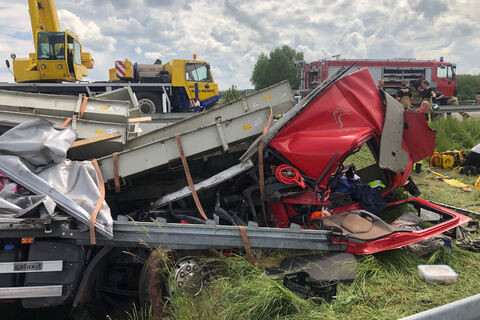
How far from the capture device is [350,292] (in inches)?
108

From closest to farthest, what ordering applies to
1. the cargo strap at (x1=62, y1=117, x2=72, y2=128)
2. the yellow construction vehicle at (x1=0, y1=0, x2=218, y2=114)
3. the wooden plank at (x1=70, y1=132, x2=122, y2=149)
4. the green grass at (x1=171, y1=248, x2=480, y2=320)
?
the green grass at (x1=171, y1=248, x2=480, y2=320) → the wooden plank at (x1=70, y1=132, x2=122, y2=149) → the cargo strap at (x1=62, y1=117, x2=72, y2=128) → the yellow construction vehicle at (x1=0, y1=0, x2=218, y2=114)

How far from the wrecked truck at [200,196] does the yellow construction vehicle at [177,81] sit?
11.2 meters

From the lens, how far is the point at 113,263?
312 centimetres

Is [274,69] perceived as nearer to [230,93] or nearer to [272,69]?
[272,69]

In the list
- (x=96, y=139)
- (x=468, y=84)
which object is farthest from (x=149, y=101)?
(x=468, y=84)

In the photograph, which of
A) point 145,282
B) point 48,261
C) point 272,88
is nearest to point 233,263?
point 145,282

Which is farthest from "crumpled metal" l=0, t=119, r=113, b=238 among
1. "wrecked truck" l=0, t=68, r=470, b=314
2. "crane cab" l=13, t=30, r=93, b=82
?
"crane cab" l=13, t=30, r=93, b=82

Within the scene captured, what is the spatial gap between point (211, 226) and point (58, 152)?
143 centimetres

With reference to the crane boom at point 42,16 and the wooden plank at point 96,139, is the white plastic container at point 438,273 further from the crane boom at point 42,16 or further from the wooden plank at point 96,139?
the crane boom at point 42,16

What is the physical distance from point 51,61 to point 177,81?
189 inches

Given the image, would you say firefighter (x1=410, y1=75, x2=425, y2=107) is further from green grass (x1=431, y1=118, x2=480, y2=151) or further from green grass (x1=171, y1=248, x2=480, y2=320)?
green grass (x1=171, y1=248, x2=480, y2=320)

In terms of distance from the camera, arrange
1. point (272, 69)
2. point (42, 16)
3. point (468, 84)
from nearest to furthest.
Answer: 1. point (42, 16)
2. point (468, 84)
3. point (272, 69)

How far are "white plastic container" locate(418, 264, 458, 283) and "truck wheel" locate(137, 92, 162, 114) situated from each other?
1343cm

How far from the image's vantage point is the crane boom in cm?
1293
